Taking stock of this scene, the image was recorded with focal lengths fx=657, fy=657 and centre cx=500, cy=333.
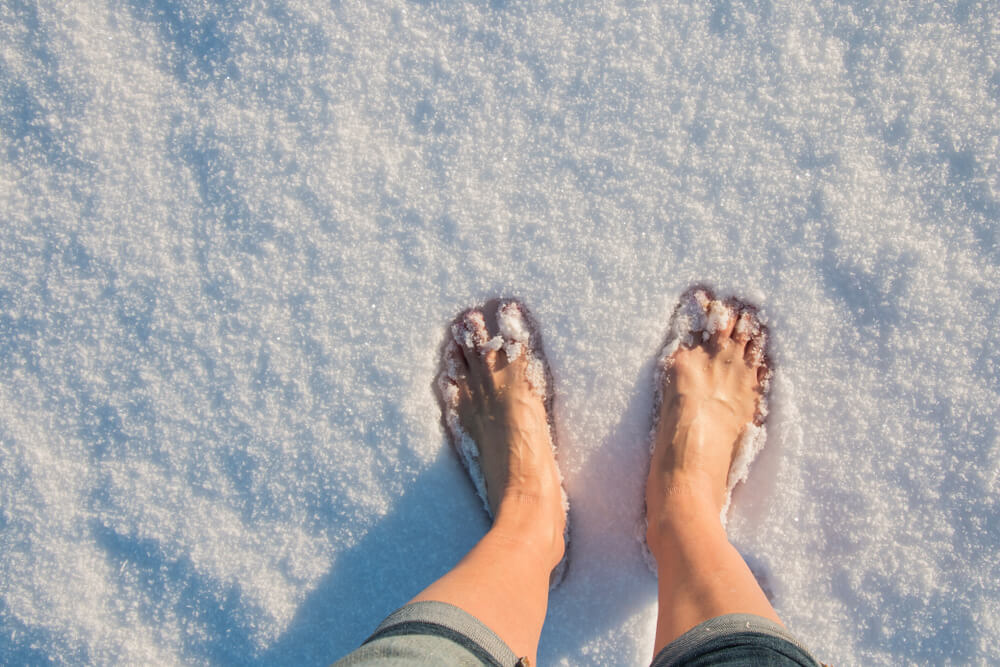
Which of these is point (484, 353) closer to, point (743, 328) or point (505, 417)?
point (505, 417)

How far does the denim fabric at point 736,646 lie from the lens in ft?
2.98

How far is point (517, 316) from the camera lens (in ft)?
4.31

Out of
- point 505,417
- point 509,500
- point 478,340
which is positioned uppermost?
point 478,340

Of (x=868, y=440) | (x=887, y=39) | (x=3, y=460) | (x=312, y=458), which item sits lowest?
(x=3, y=460)

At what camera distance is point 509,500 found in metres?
1.28

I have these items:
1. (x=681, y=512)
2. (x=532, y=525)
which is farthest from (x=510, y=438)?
(x=681, y=512)

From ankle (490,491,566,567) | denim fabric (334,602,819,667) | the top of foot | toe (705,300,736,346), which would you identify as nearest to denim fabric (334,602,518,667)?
denim fabric (334,602,819,667)

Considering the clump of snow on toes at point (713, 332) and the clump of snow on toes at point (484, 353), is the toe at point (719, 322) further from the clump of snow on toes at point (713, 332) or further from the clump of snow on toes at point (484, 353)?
the clump of snow on toes at point (484, 353)

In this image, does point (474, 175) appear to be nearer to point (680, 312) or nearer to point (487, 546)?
point (680, 312)

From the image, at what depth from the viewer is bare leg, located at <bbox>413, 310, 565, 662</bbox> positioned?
3.61ft

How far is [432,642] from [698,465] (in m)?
0.61

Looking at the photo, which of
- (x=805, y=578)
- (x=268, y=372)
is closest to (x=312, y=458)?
(x=268, y=372)

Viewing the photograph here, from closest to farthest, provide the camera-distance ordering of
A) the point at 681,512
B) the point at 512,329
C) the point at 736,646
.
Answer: the point at 736,646 < the point at 681,512 < the point at 512,329

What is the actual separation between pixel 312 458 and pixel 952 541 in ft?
4.08
